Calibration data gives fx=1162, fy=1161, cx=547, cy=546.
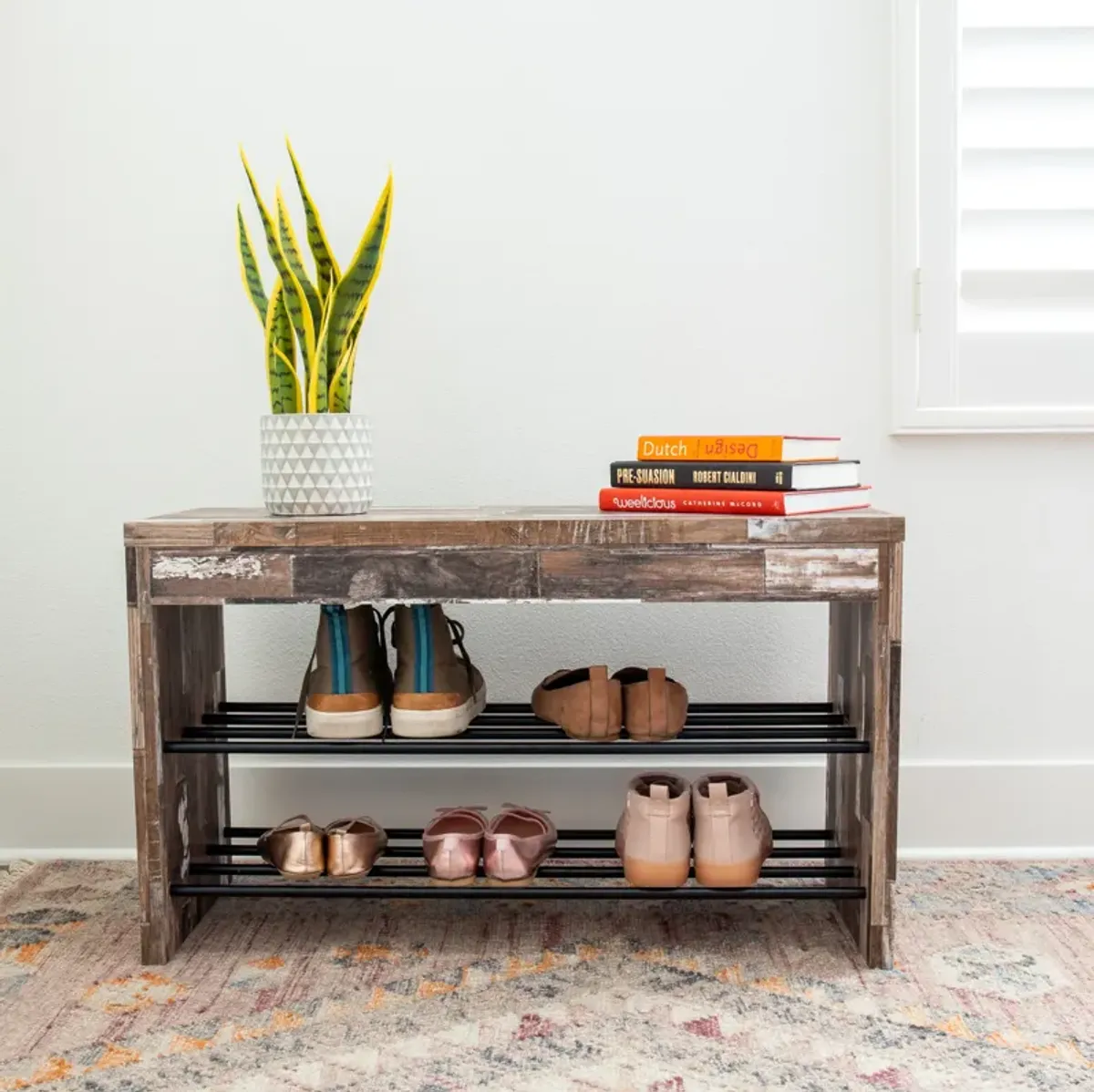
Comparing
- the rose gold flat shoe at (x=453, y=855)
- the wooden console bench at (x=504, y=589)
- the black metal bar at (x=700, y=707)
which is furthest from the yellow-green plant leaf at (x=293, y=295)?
the rose gold flat shoe at (x=453, y=855)

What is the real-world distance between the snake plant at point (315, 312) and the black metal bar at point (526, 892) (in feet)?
2.10

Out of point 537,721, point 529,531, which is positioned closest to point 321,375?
point 529,531

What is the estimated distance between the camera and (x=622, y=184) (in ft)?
6.29

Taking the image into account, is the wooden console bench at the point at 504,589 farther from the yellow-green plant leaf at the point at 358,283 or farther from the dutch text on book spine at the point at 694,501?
the yellow-green plant leaf at the point at 358,283

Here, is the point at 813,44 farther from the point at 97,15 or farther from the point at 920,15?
the point at 97,15

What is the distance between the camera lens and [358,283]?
157cm

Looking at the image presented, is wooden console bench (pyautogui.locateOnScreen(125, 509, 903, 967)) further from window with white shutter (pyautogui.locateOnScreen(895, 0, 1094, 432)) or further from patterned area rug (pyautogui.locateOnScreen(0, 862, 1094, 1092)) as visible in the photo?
window with white shutter (pyautogui.locateOnScreen(895, 0, 1094, 432))

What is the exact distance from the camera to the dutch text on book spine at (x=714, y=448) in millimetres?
1484

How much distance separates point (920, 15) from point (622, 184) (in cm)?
54

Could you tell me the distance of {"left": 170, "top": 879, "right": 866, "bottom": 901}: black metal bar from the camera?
153 cm

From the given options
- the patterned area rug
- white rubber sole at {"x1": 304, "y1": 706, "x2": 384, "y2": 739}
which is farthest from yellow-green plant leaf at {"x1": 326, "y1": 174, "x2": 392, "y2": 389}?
the patterned area rug

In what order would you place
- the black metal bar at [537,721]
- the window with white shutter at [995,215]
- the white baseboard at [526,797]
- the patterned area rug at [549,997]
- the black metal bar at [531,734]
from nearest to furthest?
1. the patterned area rug at [549,997]
2. the black metal bar at [531,734]
3. the black metal bar at [537,721]
4. the window with white shutter at [995,215]
5. the white baseboard at [526,797]

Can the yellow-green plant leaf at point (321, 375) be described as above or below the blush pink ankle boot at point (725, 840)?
above

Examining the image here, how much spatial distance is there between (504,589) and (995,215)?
1066mm
